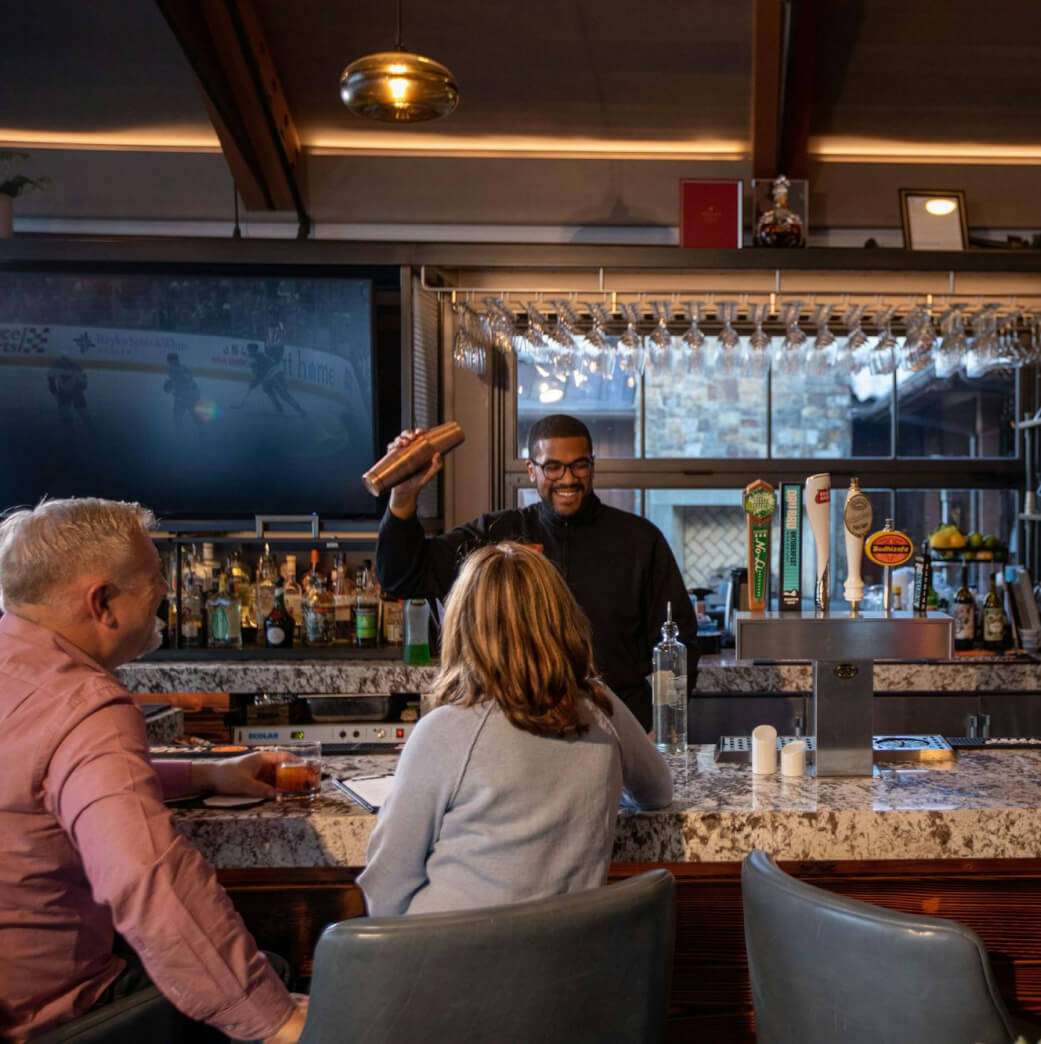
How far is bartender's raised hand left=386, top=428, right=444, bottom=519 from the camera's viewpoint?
260cm

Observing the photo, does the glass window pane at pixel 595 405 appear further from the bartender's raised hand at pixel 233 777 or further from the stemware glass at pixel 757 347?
the bartender's raised hand at pixel 233 777

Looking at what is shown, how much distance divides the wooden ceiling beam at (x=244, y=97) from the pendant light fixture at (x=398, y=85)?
3.34ft

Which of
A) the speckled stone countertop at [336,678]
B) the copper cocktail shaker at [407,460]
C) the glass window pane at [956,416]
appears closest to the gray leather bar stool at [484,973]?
the copper cocktail shaker at [407,460]

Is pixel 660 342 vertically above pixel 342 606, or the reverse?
pixel 660 342

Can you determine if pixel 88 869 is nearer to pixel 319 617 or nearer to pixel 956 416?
pixel 319 617

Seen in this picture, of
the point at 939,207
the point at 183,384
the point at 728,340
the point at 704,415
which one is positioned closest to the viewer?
the point at 728,340

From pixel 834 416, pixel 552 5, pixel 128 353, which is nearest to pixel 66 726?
pixel 128 353

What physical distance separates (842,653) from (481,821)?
0.94 metres

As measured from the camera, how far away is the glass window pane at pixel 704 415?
4789 mm

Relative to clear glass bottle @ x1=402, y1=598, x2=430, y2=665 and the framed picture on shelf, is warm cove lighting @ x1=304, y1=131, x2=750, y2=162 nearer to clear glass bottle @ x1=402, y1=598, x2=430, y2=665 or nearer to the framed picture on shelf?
the framed picture on shelf

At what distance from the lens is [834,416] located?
479 centimetres

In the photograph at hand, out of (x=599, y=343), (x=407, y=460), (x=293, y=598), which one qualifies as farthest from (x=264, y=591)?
(x=407, y=460)

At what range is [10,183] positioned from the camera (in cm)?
437

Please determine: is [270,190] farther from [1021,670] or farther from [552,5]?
[1021,670]
